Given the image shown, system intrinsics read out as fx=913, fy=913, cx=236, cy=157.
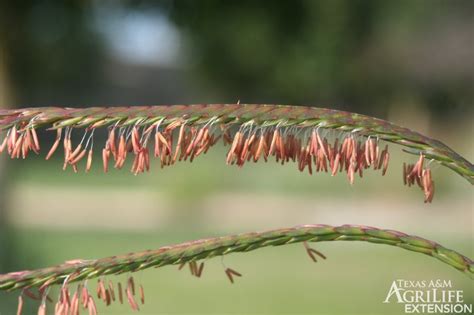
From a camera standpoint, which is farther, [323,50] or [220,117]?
[323,50]

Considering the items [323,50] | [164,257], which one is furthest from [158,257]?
[323,50]

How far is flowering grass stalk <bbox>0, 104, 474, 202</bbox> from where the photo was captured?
98 cm

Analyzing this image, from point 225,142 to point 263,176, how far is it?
19654mm

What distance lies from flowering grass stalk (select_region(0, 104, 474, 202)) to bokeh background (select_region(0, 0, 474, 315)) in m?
3.21

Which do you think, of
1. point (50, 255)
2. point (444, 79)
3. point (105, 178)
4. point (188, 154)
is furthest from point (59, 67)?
point (188, 154)

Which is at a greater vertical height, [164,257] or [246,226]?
[164,257]

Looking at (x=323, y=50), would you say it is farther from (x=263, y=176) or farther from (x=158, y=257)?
(x=158, y=257)

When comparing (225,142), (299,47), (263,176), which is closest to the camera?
(225,142)

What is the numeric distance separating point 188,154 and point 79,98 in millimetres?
31646

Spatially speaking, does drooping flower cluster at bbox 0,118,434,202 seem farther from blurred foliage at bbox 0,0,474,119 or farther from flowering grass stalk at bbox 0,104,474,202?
blurred foliage at bbox 0,0,474,119

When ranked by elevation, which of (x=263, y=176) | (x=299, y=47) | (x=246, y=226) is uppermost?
(x=299, y=47)

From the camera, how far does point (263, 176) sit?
2077cm

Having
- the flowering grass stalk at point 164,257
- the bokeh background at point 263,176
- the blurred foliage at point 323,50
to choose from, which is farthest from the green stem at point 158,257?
the blurred foliage at point 323,50

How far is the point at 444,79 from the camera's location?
1809cm
